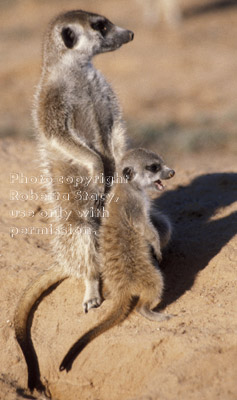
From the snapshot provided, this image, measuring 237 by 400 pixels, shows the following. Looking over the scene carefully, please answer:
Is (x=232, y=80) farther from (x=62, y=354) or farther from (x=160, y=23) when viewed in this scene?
(x=62, y=354)

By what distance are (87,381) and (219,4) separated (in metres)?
17.4

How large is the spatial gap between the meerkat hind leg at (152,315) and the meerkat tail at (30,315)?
725 mm

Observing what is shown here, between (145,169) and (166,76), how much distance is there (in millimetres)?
9512

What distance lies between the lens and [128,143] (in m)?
4.34

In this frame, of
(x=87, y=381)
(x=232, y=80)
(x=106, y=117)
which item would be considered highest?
(x=232, y=80)

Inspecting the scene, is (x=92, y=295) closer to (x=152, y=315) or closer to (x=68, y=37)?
(x=152, y=315)

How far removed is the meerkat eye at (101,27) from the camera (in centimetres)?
419

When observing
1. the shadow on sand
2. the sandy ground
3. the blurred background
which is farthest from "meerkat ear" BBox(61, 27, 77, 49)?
the blurred background

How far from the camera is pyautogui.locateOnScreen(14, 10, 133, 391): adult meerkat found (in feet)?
12.8

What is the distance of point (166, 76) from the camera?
1284cm

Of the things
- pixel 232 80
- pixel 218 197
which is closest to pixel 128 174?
pixel 218 197

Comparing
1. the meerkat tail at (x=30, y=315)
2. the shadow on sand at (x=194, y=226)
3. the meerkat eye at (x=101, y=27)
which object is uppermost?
the meerkat eye at (x=101, y=27)

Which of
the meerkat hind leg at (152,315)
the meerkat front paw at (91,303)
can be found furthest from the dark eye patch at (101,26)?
the meerkat hind leg at (152,315)

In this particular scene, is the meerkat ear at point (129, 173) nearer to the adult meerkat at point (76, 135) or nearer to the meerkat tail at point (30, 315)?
the adult meerkat at point (76, 135)
